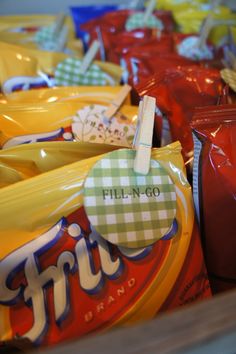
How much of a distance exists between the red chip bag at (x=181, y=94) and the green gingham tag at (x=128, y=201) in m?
0.18

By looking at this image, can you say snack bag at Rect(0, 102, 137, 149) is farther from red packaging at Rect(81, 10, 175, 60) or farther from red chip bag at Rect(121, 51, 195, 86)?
red packaging at Rect(81, 10, 175, 60)

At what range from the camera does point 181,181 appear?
48cm

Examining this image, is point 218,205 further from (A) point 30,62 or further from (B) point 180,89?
(A) point 30,62

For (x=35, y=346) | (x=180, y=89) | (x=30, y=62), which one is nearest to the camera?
(x=35, y=346)

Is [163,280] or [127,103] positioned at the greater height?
[127,103]

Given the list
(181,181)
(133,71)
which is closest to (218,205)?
(181,181)

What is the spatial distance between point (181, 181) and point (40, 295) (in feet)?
0.82

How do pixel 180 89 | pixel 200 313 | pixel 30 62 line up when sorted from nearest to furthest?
pixel 200 313 → pixel 180 89 → pixel 30 62

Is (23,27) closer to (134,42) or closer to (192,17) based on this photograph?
(134,42)

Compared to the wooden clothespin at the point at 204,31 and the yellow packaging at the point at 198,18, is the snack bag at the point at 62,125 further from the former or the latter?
the yellow packaging at the point at 198,18

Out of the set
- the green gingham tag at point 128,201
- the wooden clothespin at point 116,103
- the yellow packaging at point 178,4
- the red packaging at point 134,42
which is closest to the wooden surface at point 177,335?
the green gingham tag at point 128,201

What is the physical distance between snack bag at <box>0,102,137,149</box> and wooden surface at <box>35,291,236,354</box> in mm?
366

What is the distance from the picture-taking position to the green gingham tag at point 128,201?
0.42 m

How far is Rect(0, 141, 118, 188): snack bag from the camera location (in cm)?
47
